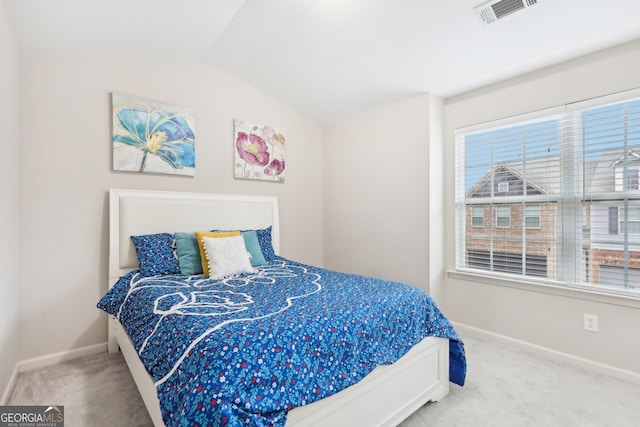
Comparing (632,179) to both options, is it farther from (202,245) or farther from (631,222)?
(202,245)

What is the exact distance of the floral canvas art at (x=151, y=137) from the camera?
8.86ft

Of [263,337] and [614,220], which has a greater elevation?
[614,220]

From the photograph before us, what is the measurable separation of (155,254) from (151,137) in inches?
41.6

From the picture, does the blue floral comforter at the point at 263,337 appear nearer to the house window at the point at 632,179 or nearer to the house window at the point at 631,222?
the house window at the point at 631,222

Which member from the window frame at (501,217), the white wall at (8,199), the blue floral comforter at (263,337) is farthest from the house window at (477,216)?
the white wall at (8,199)

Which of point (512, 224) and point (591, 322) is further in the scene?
point (512, 224)

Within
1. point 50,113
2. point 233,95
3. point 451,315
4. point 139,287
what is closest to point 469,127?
point 451,315

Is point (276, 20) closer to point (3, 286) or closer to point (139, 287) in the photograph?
point (139, 287)

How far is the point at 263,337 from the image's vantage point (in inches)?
49.8

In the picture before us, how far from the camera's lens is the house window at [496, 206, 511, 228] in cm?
282

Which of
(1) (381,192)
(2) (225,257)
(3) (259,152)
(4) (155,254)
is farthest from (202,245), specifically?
(1) (381,192)

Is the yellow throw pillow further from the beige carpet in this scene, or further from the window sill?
the window sill

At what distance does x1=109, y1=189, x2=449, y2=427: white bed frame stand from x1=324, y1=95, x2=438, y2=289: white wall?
33.0 inches

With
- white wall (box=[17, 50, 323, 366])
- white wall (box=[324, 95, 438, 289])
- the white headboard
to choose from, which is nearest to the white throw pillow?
the white headboard
